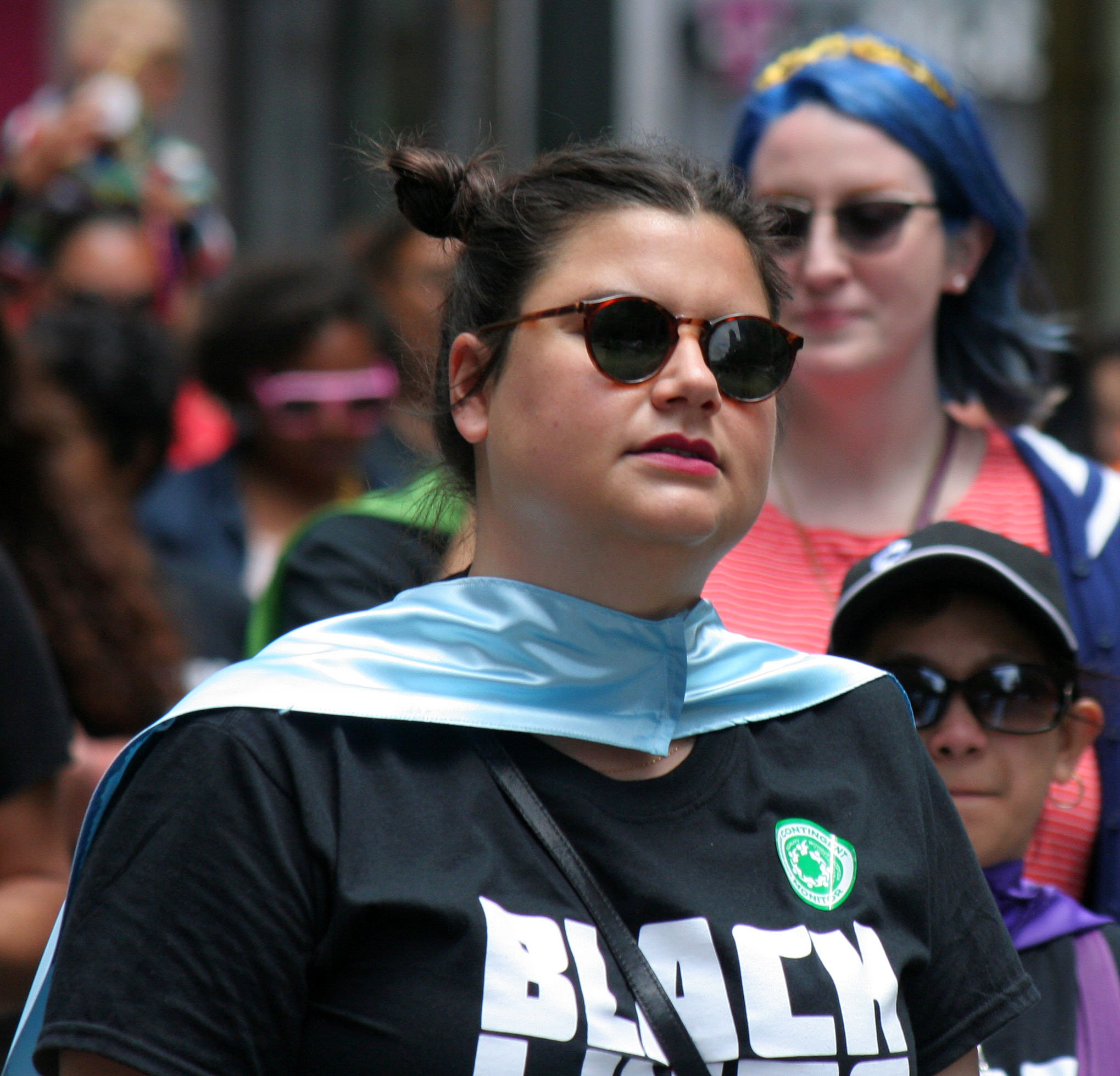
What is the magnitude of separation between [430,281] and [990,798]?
1.10m

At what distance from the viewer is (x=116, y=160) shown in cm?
637

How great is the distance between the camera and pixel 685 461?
1.82 metres

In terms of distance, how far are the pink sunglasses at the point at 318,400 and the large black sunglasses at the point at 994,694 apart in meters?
2.73

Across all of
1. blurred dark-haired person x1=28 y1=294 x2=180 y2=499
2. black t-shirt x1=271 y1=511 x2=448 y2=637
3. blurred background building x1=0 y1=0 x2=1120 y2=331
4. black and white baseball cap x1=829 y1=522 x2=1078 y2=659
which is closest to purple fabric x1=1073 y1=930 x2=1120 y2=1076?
black and white baseball cap x1=829 y1=522 x2=1078 y2=659

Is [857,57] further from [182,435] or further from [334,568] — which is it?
[182,435]

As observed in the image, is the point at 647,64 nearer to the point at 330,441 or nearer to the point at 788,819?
the point at 330,441

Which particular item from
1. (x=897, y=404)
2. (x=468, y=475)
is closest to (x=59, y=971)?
(x=468, y=475)

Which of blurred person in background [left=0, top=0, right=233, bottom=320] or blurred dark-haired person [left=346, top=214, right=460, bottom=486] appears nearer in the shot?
blurred dark-haired person [left=346, top=214, right=460, bottom=486]

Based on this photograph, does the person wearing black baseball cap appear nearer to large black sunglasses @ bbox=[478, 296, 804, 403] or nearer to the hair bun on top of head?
large black sunglasses @ bbox=[478, 296, 804, 403]

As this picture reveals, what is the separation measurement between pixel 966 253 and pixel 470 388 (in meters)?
1.36

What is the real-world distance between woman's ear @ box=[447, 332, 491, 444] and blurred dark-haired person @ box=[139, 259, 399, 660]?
9.02 feet

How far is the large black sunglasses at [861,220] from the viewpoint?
2842mm

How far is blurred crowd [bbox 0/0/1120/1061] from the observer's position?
254cm

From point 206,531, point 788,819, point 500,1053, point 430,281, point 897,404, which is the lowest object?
point 206,531
